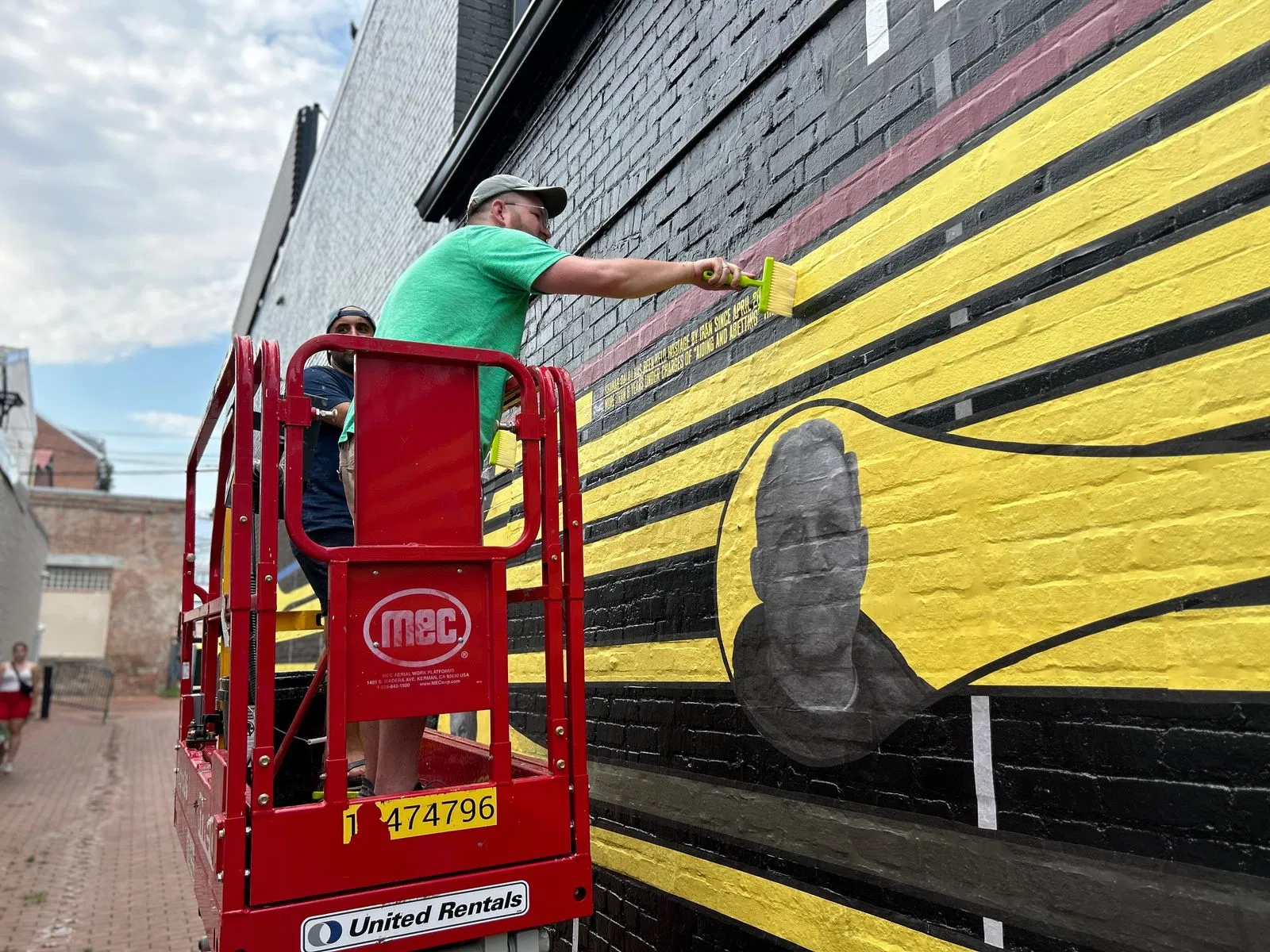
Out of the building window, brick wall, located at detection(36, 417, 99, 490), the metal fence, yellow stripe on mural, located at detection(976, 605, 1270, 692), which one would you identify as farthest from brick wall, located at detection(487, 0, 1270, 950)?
brick wall, located at detection(36, 417, 99, 490)

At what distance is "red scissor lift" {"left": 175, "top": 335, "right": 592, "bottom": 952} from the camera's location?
1987mm

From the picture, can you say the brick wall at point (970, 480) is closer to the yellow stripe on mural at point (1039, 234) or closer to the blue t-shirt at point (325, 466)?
the yellow stripe on mural at point (1039, 234)

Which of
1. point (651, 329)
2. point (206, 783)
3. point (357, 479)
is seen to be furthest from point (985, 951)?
point (651, 329)

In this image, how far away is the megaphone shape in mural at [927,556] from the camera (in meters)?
1.95

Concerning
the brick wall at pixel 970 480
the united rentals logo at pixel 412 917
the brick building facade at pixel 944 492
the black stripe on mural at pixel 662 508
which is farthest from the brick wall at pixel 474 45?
the united rentals logo at pixel 412 917

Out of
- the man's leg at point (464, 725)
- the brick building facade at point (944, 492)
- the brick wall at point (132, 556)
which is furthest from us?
the brick wall at point (132, 556)

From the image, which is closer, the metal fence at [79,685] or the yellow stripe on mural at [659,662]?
the yellow stripe on mural at [659,662]

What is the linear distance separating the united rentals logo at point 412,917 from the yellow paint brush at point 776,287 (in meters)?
1.97

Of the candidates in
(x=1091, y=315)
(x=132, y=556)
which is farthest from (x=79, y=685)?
(x=1091, y=315)

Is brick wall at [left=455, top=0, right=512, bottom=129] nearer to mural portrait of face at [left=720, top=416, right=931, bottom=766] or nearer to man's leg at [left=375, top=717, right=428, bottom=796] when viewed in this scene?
mural portrait of face at [left=720, top=416, right=931, bottom=766]

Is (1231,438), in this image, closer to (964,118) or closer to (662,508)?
(964,118)

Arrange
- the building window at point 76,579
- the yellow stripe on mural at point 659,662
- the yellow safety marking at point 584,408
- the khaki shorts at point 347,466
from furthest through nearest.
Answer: the building window at point 76,579 → the yellow safety marking at point 584,408 → the yellow stripe on mural at point 659,662 → the khaki shorts at point 347,466

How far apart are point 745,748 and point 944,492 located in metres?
1.28

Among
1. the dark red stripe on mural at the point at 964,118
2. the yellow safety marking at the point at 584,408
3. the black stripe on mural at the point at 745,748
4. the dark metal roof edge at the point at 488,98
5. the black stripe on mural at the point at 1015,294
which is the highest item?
the dark metal roof edge at the point at 488,98
